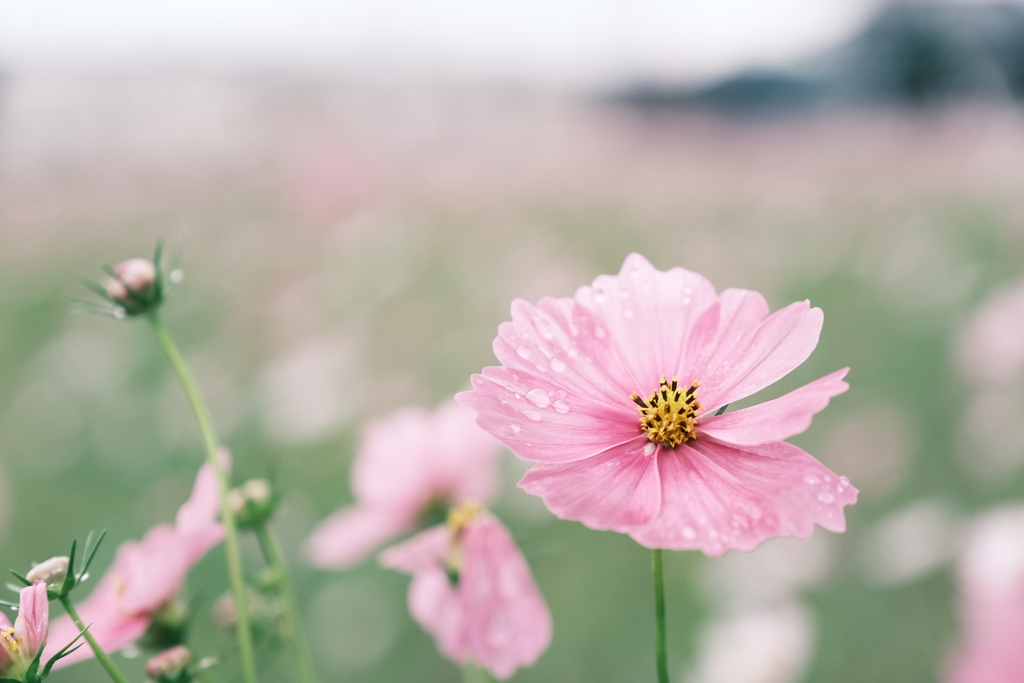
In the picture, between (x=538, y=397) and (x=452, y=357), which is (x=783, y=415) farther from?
(x=452, y=357)

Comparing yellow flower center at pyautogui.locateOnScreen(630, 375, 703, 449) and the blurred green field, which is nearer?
yellow flower center at pyautogui.locateOnScreen(630, 375, 703, 449)

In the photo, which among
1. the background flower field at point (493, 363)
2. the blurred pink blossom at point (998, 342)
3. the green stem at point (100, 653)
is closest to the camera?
the green stem at point (100, 653)

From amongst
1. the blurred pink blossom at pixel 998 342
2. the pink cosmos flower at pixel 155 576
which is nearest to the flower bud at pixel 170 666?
the pink cosmos flower at pixel 155 576

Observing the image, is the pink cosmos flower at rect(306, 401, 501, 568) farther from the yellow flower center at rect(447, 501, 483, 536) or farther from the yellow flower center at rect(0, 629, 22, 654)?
the yellow flower center at rect(0, 629, 22, 654)

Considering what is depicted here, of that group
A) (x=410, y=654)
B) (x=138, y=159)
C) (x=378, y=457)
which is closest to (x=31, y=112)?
(x=138, y=159)

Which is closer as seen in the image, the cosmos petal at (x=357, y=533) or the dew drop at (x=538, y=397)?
the dew drop at (x=538, y=397)

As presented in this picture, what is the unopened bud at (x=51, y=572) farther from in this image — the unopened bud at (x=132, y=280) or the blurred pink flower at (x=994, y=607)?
the blurred pink flower at (x=994, y=607)

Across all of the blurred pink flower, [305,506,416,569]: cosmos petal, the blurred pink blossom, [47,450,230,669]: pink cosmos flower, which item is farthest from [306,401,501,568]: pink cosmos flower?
the blurred pink blossom
